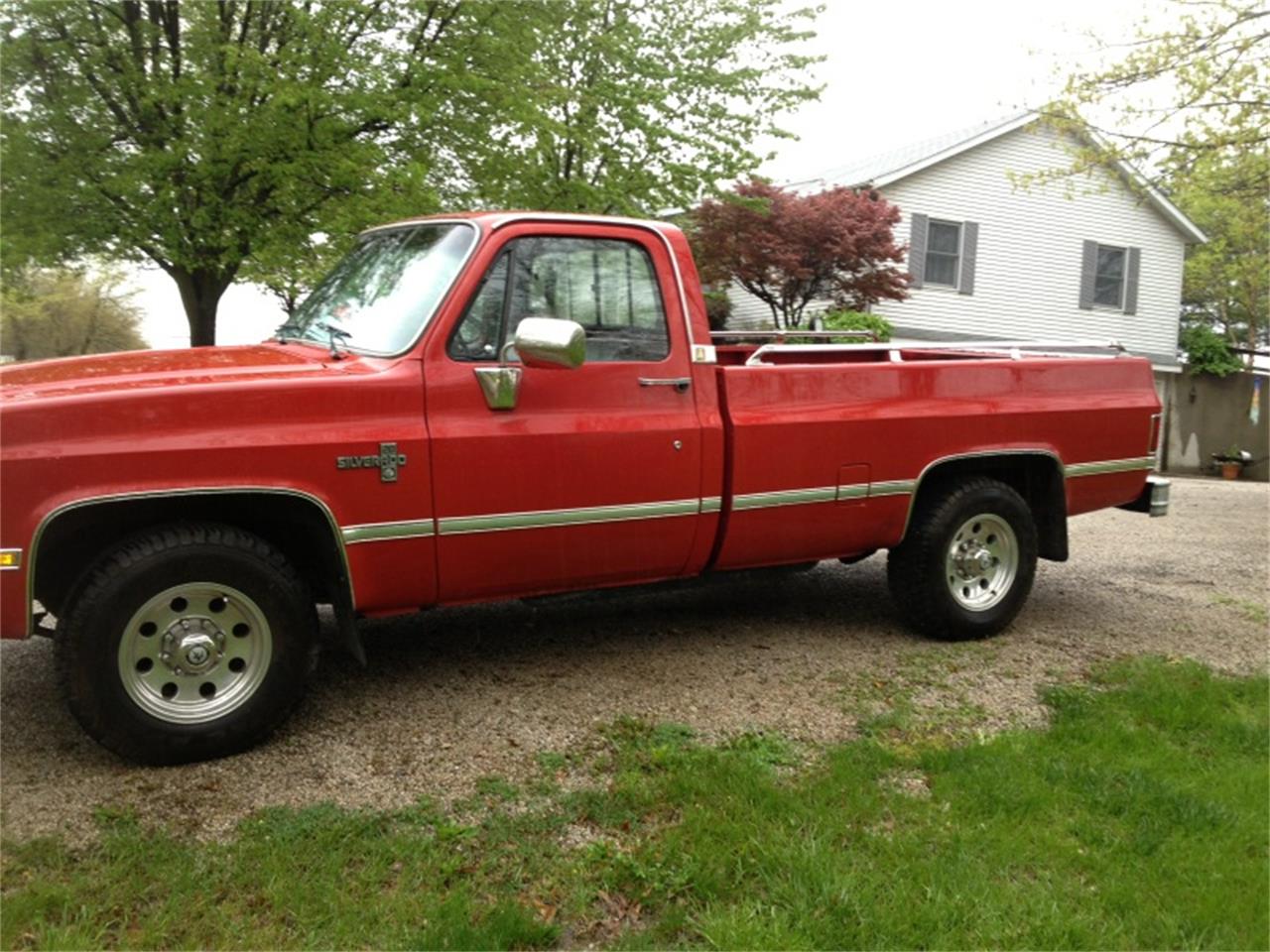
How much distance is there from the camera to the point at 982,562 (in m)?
5.57

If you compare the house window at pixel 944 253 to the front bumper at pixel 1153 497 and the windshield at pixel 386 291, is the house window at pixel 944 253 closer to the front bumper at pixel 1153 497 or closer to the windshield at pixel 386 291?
the front bumper at pixel 1153 497

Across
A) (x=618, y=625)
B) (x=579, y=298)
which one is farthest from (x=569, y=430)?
(x=618, y=625)

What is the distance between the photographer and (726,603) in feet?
20.1

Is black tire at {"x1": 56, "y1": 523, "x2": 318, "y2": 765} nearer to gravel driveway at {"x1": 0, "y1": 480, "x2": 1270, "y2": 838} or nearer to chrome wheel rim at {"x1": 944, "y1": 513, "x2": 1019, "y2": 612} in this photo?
gravel driveway at {"x1": 0, "y1": 480, "x2": 1270, "y2": 838}

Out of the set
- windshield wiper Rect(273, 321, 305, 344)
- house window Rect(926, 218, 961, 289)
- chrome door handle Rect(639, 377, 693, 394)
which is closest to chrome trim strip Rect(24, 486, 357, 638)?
windshield wiper Rect(273, 321, 305, 344)

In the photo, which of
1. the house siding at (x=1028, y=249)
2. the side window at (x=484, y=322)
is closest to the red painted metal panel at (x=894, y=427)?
the side window at (x=484, y=322)

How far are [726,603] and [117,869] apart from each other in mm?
3714

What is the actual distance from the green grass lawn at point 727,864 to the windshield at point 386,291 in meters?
1.78

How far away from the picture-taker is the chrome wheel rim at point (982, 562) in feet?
18.0

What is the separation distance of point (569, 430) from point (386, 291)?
99cm

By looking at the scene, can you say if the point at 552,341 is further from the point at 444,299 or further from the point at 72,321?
the point at 72,321

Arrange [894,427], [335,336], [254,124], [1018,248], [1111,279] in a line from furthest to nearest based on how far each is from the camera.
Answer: [1111,279] < [1018,248] < [254,124] < [894,427] < [335,336]

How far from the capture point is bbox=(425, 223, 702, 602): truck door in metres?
4.11

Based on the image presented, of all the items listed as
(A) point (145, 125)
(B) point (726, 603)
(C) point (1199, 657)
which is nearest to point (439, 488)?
(B) point (726, 603)
